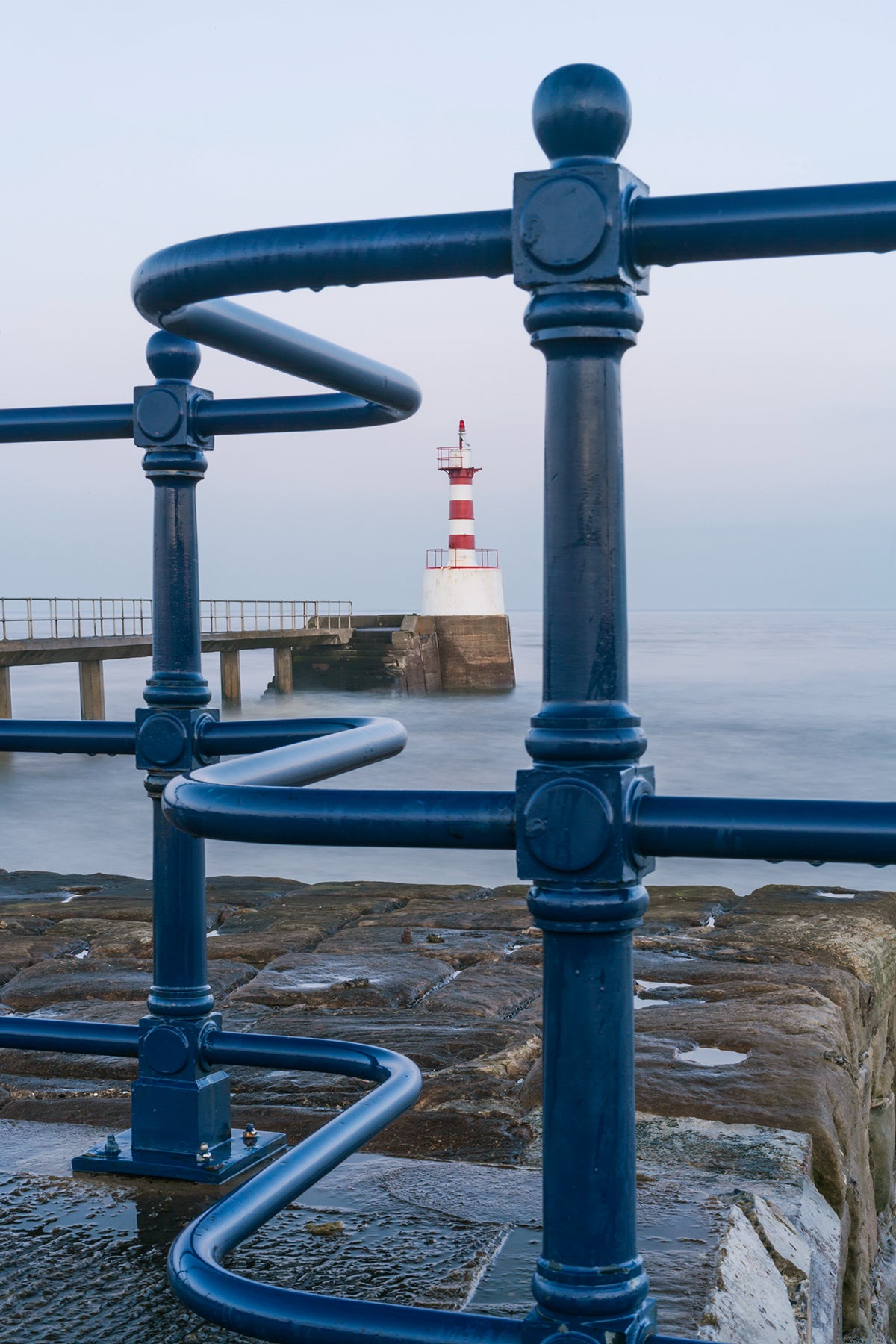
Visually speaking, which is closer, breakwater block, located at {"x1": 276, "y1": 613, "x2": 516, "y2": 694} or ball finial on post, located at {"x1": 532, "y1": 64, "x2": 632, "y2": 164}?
ball finial on post, located at {"x1": 532, "y1": 64, "x2": 632, "y2": 164}

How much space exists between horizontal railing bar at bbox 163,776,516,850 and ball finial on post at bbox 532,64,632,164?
458 millimetres

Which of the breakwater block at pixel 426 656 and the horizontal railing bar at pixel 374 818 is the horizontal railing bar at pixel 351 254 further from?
the breakwater block at pixel 426 656

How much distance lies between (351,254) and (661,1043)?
83.5 inches

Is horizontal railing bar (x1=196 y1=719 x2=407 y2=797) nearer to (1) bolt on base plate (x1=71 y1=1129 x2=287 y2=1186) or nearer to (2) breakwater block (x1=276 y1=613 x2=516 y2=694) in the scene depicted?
(1) bolt on base plate (x1=71 y1=1129 x2=287 y2=1186)

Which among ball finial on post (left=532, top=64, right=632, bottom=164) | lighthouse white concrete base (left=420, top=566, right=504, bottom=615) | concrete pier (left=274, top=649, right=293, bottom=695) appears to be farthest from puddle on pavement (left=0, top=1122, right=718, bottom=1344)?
concrete pier (left=274, top=649, right=293, bottom=695)

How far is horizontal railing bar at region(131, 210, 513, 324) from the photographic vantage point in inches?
38.2

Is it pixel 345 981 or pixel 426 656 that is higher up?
pixel 426 656

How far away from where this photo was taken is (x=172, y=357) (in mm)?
1938

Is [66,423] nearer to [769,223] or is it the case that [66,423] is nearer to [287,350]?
[287,350]

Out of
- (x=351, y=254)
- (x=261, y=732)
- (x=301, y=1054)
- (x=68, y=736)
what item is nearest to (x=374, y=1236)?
(x=301, y=1054)

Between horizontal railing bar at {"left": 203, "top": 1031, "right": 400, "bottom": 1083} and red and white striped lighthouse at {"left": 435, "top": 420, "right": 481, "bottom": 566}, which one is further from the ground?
red and white striped lighthouse at {"left": 435, "top": 420, "right": 481, "bottom": 566}

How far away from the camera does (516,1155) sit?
2.11m

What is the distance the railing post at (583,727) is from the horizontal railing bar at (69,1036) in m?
1.13

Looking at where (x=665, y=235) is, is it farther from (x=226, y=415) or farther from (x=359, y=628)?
(x=359, y=628)
